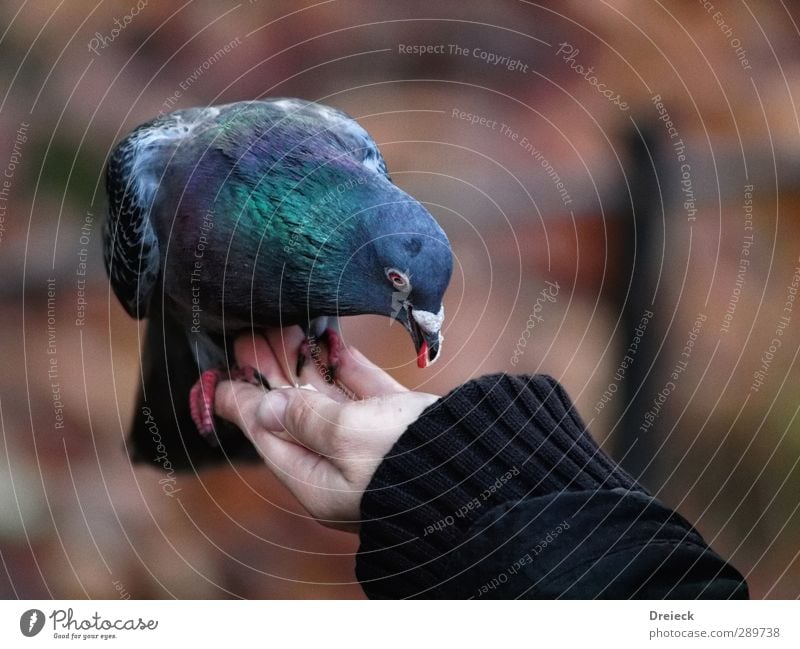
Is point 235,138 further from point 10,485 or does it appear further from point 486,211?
point 10,485

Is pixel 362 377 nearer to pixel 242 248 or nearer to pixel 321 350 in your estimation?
pixel 321 350

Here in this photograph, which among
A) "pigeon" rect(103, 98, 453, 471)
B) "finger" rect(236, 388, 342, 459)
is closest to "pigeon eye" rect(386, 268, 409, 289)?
"pigeon" rect(103, 98, 453, 471)

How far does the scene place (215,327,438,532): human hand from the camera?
654mm

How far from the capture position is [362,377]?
0.75m

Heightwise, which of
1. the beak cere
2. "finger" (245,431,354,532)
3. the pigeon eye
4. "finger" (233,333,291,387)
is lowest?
"finger" (245,431,354,532)

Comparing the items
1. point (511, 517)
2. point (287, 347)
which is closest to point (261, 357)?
point (287, 347)

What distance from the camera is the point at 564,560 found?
658 mm

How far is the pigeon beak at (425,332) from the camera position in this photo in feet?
2.13

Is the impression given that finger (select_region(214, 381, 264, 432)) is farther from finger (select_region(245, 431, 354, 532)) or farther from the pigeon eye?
the pigeon eye

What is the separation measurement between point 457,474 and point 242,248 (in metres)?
0.25

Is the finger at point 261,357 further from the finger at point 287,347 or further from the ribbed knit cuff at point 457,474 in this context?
the ribbed knit cuff at point 457,474

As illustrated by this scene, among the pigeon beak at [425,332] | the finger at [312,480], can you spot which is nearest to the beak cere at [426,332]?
the pigeon beak at [425,332]

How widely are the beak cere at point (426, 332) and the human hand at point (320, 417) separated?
0.04 meters

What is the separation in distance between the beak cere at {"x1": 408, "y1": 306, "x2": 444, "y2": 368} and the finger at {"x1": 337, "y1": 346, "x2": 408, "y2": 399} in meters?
0.08
